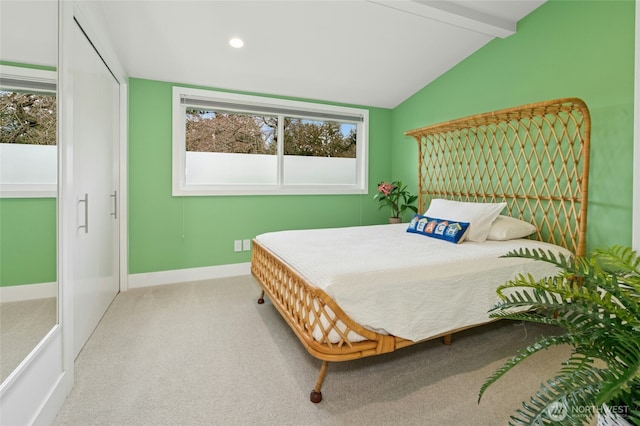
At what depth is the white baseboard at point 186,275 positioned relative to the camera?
10.9 feet

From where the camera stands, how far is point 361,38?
2.94 m

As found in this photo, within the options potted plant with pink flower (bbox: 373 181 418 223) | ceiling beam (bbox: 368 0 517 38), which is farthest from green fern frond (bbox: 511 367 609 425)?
potted plant with pink flower (bbox: 373 181 418 223)

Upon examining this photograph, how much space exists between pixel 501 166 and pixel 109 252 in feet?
12.6

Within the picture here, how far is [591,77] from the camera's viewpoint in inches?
91.0

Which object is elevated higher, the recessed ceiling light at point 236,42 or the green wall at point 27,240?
the recessed ceiling light at point 236,42

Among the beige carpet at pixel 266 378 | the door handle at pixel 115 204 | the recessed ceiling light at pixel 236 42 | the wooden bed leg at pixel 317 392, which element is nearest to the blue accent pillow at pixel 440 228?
the beige carpet at pixel 266 378

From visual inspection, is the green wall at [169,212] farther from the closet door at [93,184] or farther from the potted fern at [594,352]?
the potted fern at [594,352]

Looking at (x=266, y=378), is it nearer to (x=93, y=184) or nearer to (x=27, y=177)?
(x=27, y=177)

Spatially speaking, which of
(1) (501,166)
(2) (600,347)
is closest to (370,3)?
(1) (501,166)

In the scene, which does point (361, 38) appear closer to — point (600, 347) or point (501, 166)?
point (501, 166)

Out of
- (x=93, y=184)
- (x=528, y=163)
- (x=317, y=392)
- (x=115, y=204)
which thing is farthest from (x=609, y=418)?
(x=115, y=204)

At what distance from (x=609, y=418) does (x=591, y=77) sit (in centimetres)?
256

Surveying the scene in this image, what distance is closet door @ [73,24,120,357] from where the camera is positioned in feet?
6.48

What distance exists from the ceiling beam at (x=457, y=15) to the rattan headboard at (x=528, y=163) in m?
0.78
